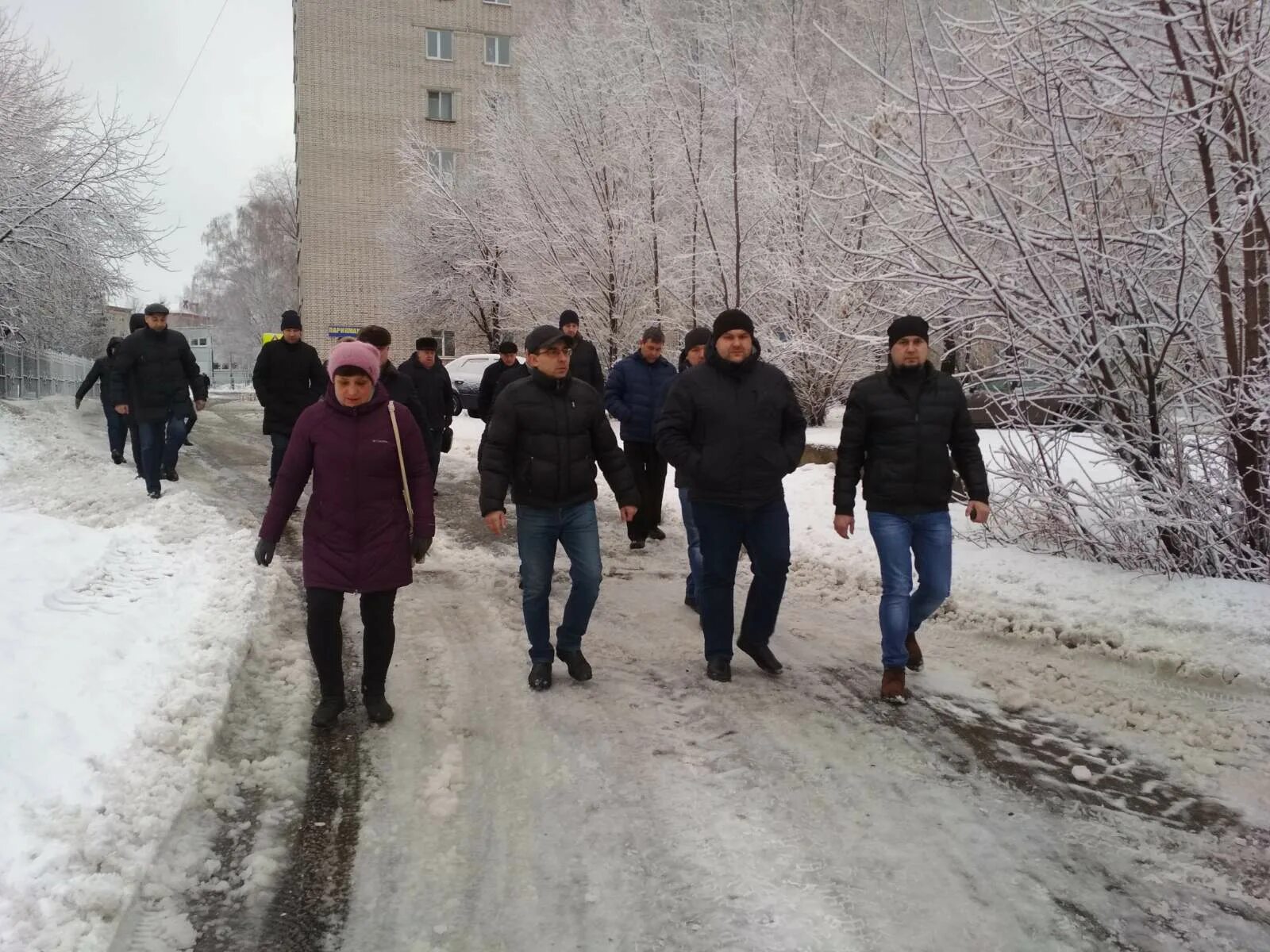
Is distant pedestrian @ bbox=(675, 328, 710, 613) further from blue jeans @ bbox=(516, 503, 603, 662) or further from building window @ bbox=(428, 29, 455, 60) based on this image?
building window @ bbox=(428, 29, 455, 60)

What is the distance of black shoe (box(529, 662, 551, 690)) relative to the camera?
189 inches

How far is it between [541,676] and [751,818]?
5.54ft

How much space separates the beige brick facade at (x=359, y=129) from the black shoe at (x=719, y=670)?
31972 millimetres

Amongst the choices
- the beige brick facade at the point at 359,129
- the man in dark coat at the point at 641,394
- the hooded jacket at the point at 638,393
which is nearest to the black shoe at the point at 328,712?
the man in dark coat at the point at 641,394

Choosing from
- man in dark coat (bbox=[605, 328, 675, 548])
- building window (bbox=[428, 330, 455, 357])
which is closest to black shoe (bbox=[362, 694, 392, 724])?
man in dark coat (bbox=[605, 328, 675, 548])

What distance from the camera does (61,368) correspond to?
3344cm

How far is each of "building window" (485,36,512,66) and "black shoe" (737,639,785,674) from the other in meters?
37.1

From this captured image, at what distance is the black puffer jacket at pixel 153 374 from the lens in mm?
9609

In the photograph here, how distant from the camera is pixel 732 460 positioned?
4.88m

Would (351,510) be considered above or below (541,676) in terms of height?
above

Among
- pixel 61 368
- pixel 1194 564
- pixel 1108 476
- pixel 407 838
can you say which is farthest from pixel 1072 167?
pixel 61 368

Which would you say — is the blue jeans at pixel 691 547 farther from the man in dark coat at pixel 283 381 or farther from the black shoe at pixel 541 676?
the man in dark coat at pixel 283 381

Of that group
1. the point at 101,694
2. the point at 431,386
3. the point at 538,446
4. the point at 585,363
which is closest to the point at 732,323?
the point at 538,446

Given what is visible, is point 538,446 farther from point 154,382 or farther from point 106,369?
point 106,369
